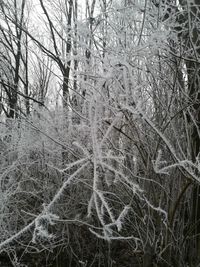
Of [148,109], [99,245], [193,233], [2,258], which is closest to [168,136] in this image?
[148,109]

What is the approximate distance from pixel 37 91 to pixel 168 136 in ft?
19.7

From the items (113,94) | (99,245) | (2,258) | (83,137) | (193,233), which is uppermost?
(113,94)

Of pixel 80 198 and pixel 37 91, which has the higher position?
pixel 37 91

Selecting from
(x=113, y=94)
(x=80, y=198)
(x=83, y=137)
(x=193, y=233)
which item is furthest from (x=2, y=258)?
(x=113, y=94)

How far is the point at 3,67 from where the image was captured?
7426mm

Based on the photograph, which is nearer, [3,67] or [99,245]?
[99,245]

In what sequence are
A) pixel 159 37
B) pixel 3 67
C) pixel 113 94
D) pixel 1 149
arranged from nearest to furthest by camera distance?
1. pixel 159 37
2. pixel 113 94
3. pixel 1 149
4. pixel 3 67

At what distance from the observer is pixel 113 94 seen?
245 centimetres

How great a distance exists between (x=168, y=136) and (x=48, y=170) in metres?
1.45

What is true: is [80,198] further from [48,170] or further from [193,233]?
[193,233]

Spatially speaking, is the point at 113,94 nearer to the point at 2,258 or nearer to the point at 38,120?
the point at 38,120

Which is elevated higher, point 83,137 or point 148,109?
point 148,109

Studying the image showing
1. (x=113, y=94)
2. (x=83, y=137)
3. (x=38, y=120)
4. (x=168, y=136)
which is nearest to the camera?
(x=113, y=94)

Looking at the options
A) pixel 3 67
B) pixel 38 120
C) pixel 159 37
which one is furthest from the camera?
pixel 3 67
